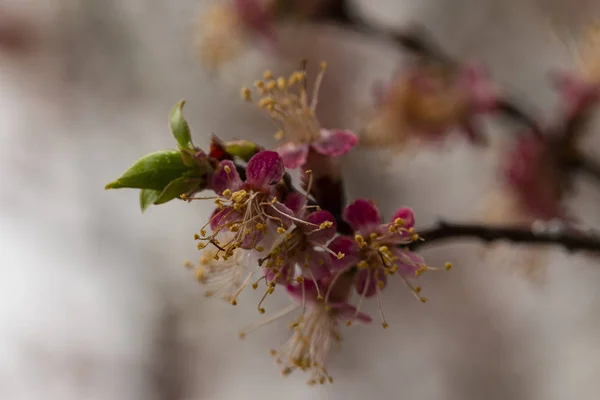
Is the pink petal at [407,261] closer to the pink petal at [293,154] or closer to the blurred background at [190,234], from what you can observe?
the pink petal at [293,154]

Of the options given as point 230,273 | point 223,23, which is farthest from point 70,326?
point 230,273

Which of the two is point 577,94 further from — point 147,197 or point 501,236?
point 147,197

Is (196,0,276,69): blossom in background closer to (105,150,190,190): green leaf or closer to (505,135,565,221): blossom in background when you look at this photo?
(505,135,565,221): blossom in background

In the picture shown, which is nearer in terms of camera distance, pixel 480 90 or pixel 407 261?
pixel 407 261

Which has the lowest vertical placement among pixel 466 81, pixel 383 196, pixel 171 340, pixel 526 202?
pixel 171 340

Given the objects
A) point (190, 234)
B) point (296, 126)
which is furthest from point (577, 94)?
point (190, 234)

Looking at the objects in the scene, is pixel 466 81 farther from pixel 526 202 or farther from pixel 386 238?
pixel 386 238
